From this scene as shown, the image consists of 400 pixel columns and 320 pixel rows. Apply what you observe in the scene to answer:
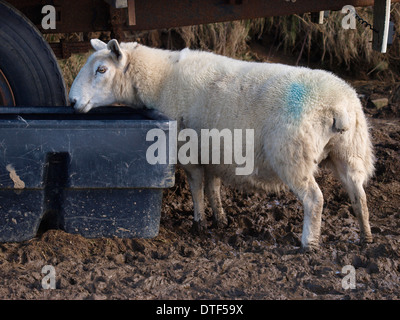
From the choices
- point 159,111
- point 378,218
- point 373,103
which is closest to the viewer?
point 159,111

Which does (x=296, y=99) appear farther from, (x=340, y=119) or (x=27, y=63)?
(x=27, y=63)

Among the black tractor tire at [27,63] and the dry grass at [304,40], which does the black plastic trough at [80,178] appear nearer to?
the black tractor tire at [27,63]

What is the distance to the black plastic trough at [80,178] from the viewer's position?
379 cm

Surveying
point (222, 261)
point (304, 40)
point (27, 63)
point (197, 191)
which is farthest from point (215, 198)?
point (304, 40)

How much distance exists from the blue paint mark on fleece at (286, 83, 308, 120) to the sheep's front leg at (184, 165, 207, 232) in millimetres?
975

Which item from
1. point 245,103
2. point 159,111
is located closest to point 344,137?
point 245,103

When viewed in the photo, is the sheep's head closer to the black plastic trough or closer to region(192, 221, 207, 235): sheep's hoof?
the black plastic trough

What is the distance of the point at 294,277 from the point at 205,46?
19.4 feet

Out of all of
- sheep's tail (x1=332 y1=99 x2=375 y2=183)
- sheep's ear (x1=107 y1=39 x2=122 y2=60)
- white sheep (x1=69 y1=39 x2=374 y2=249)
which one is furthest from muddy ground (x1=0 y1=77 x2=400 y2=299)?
sheep's ear (x1=107 y1=39 x2=122 y2=60)

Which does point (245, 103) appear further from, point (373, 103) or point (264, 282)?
point (373, 103)

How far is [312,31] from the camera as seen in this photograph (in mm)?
9594

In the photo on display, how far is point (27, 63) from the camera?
16.0ft

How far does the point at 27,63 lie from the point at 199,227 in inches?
73.9

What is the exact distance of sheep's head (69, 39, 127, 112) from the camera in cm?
473
